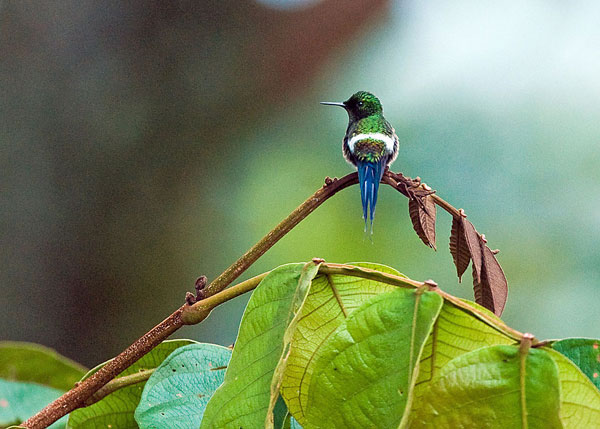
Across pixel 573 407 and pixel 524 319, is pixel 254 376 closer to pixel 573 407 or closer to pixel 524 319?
pixel 573 407

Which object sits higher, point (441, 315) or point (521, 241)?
point (521, 241)

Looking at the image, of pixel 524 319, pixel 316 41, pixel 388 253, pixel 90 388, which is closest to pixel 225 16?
pixel 316 41

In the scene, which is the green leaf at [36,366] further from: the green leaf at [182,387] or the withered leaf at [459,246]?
the withered leaf at [459,246]

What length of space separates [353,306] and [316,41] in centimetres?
298

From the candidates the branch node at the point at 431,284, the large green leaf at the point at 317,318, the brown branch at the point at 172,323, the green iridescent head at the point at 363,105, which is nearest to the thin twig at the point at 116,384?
the brown branch at the point at 172,323

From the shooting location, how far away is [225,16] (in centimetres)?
334

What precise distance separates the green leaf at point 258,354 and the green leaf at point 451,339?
2.7 inches

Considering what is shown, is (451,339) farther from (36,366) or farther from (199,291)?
(36,366)

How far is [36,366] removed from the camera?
2.30 feet

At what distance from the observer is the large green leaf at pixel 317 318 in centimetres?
38

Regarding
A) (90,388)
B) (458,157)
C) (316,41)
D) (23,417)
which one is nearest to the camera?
(90,388)

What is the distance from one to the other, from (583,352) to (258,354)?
16 cm

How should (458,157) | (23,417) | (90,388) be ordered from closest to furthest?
(90,388)
(23,417)
(458,157)

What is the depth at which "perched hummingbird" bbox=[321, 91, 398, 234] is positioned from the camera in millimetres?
572
